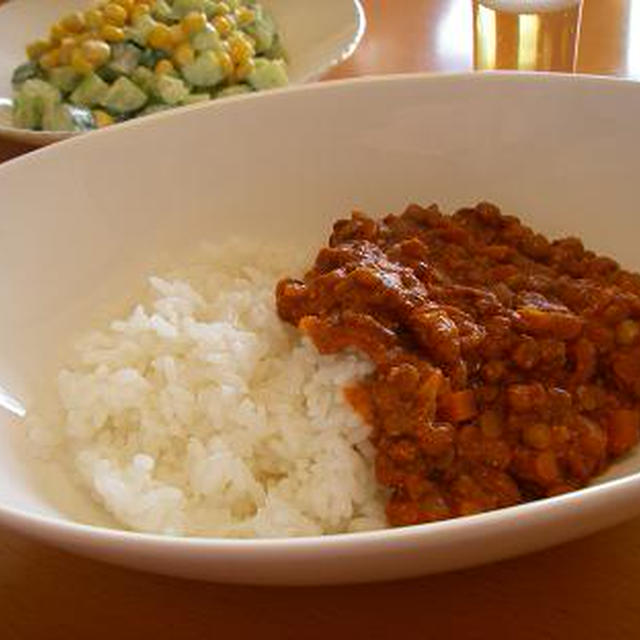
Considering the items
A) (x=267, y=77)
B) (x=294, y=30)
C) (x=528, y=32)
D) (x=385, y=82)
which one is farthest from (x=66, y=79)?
(x=528, y=32)

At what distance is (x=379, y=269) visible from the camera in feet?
5.05

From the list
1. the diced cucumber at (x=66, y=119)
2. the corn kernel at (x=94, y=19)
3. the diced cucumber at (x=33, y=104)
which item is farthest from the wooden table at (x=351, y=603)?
the corn kernel at (x=94, y=19)

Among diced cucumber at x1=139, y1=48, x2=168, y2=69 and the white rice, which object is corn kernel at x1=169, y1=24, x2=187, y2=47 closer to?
diced cucumber at x1=139, y1=48, x2=168, y2=69

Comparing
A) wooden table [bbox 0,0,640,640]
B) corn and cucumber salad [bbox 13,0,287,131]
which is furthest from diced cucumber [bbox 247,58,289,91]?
wooden table [bbox 0,0,640,640]

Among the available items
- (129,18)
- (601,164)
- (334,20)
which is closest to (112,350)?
(601,164)

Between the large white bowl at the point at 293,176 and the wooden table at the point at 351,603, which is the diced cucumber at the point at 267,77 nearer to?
the large white bowl at the point at 293,176

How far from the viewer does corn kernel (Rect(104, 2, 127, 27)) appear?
2643 millimetres

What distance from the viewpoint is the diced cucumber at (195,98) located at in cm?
251

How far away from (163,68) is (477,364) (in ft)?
4.70

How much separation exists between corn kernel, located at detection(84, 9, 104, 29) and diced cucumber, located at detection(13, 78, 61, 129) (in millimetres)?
251

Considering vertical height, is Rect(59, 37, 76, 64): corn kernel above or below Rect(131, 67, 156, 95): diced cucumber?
above

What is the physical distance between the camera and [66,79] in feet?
8.48

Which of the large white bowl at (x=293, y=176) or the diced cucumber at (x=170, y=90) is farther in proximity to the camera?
the diced cucumber at (x=170, y=90)

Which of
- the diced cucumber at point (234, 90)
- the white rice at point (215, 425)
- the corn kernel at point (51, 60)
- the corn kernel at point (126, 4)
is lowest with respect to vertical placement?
the white rice at point (215, 425)
